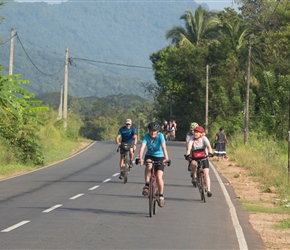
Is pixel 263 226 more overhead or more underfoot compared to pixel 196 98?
more underfoot

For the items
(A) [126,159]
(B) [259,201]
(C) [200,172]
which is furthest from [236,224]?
(A) [126,159]

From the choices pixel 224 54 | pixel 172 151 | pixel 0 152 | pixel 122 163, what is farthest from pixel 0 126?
pixel 224 54

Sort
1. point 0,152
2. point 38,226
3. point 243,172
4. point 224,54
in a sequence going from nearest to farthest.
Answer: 1. point 38,226
2. point 243,172
3. point 0,152
4. point 224,54

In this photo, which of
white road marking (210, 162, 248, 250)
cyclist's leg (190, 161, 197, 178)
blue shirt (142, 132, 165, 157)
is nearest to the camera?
white road marking (210, 162, 248, 250)

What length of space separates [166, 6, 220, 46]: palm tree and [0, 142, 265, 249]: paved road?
51581mm

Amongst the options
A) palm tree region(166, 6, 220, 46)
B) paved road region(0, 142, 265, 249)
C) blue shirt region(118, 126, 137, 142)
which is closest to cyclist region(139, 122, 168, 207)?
paved road region(0, 142, 265, 249)

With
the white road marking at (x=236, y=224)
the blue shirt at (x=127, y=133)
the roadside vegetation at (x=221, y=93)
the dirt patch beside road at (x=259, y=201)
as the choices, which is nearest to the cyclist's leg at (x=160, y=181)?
the white road marking at (x=236, y=224)

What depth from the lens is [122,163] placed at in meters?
24.3

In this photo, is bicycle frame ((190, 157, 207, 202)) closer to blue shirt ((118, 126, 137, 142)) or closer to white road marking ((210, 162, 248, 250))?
white road marking ((210, 162, 248, 250))

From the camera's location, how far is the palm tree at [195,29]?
7625 cm

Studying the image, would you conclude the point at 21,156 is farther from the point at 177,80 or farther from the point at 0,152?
the point at 177,80

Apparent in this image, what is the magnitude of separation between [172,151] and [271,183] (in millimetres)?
20659

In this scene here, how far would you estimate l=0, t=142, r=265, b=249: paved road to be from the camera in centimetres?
1202

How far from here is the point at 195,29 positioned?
77.5 meters
